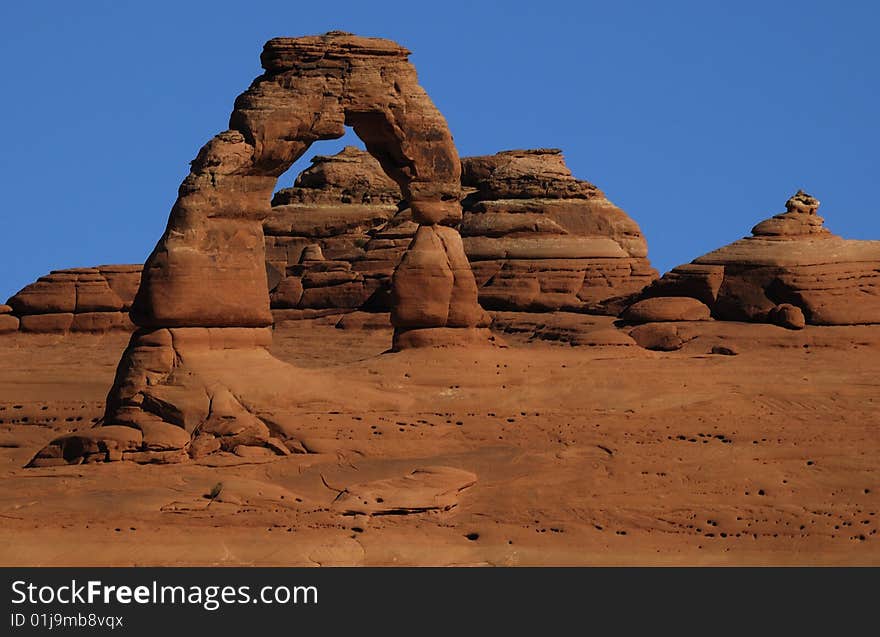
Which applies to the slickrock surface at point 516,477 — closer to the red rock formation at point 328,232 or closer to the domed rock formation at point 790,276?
the domed rock formation at point 790,276

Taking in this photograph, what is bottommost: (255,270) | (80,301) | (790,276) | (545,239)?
(255,270)

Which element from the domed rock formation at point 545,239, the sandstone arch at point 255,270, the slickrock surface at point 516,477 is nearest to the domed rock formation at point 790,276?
the domed rock formation at point 545,239

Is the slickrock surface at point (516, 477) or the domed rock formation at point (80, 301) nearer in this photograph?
the slickrock surface at point (516, 477)

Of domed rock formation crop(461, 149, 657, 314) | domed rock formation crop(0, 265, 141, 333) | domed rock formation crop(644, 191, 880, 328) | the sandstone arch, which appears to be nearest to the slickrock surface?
the sandstone arch

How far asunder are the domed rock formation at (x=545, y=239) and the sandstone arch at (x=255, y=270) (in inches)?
517

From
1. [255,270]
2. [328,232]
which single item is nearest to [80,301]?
[328,232]

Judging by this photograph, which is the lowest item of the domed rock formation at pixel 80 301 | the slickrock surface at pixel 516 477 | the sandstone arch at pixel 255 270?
the slickrock surface at pixel 516 477

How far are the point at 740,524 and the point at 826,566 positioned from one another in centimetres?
151

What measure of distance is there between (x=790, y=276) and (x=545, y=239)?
10400 mm

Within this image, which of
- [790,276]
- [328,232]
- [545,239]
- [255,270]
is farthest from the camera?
[328,232]

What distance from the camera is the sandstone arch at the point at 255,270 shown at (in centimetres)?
2805

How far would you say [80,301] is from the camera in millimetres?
46344

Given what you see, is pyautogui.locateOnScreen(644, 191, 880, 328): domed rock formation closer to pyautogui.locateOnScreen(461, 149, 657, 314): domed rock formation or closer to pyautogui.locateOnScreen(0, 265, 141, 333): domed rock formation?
pyautogui.locateOnScreen(461, 149, 657, 314): domed rock formation

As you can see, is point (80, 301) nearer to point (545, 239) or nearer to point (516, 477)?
point (545, 239)
